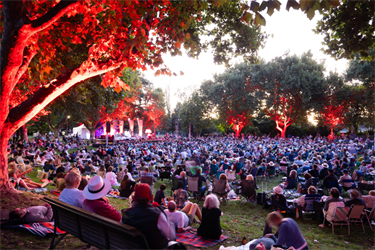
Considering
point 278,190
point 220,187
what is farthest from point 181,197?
point 278,190

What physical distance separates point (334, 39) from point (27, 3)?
344 inches

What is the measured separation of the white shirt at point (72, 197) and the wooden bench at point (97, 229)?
13.5 inches

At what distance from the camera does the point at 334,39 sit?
24.7 ft

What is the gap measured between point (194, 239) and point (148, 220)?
101 inches

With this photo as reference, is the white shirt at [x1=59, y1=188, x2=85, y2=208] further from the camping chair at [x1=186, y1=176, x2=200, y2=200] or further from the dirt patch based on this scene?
the camping chair at [x1=186, y1=176, x2=200, y2=200]

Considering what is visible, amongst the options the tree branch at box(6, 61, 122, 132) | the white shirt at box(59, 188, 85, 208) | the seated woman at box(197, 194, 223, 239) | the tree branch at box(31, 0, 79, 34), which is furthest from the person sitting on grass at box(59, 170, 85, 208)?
the tree branch at box(31, 0, 79, 34)

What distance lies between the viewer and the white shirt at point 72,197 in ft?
13.0

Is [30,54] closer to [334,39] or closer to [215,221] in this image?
[215,221]

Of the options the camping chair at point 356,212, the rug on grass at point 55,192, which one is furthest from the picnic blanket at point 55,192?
the camping chair at point 356,212

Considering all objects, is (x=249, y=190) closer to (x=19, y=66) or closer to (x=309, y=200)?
(x=309, y=200)

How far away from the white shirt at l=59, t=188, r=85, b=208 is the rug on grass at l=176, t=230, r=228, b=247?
2110 millimetres

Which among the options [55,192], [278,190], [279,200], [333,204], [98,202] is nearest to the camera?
[98,202]

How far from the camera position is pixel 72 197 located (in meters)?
4.00

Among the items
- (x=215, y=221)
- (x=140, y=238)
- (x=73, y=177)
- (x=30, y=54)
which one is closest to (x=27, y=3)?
(x=30, y=54)
